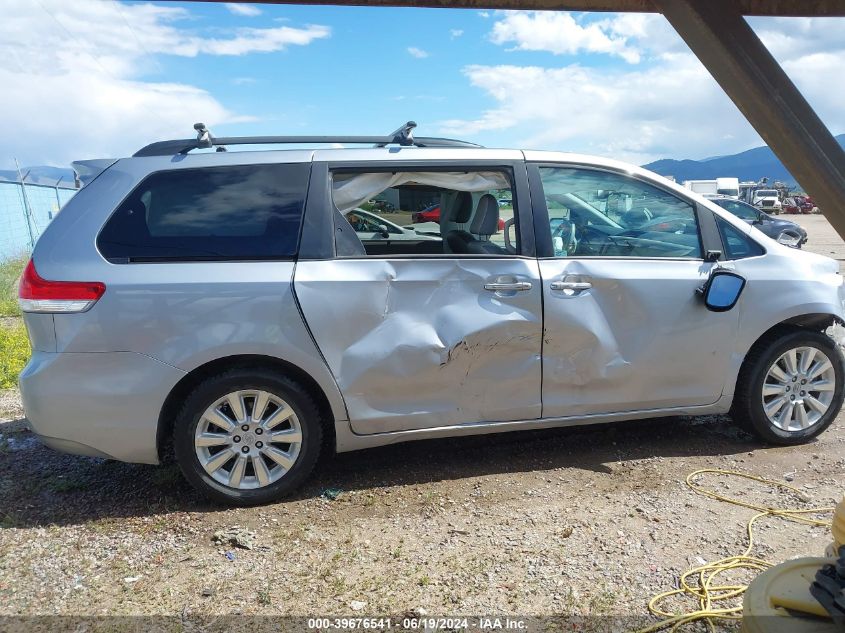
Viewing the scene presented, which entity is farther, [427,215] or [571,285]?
[427,215]

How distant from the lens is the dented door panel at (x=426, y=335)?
3586 millimetres

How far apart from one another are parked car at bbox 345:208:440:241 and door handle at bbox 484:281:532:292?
2.74 ft

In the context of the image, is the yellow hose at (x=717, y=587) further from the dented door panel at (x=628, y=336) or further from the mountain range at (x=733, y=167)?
the mountain range at (x=733, y=167)

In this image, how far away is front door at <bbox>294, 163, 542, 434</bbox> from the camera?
3598 millimetres

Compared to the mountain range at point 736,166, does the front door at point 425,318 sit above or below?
below

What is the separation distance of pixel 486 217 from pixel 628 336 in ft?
3.75

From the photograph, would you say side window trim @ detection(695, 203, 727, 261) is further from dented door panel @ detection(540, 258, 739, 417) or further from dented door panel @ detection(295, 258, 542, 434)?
dented door panel @ detection(295, 258, 542, 434)

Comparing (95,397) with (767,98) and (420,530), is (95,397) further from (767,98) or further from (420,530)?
(767,98)

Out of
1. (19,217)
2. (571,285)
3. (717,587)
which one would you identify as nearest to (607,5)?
(571,285)

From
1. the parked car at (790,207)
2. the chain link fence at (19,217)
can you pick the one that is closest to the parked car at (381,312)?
the chain link fence at (19,217)

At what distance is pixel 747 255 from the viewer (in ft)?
13.7

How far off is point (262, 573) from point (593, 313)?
230 cm

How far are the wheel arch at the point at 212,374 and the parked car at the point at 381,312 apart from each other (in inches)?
0.5

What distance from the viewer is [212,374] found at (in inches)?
139
